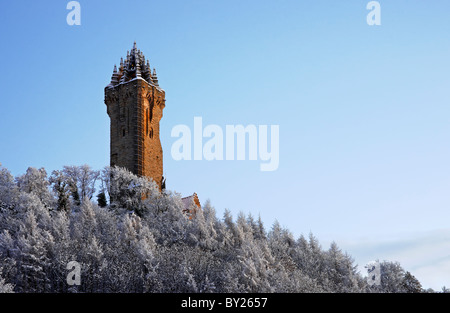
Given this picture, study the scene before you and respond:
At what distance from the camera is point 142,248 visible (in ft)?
157

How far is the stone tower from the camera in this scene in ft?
246

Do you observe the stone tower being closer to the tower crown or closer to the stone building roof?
the tower crown

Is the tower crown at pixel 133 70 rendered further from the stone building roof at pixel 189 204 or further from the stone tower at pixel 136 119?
the stone building roof at pixel 189 204

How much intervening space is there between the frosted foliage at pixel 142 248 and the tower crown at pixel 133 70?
17.4m

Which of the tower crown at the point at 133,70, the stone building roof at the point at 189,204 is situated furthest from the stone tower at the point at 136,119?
the stone building roof at the point at 189,204

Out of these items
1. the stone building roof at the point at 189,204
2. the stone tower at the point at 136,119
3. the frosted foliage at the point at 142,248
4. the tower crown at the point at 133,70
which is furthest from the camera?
the tower crown at the point at 133,70

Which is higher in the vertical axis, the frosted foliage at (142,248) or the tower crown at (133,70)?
the tower crown at (133,70)

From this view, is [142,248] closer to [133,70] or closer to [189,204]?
A: [189,204]

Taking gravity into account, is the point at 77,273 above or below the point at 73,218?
below

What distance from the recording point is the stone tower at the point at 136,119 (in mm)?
74875
